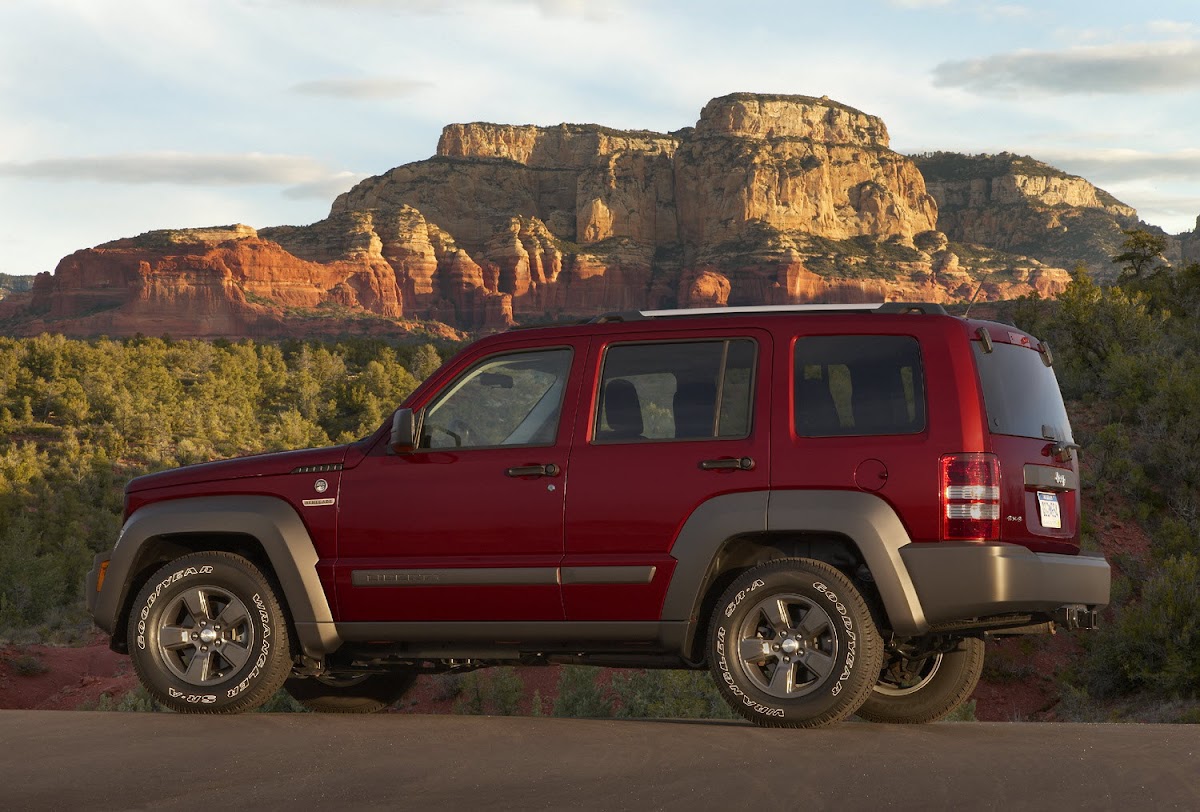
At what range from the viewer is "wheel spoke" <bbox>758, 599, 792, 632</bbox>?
682 cm

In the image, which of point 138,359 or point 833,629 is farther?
point 138,359

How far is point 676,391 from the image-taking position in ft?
23.5

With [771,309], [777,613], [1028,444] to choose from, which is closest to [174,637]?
[777,613]

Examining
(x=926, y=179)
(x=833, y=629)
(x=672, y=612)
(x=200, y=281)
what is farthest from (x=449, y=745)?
(x=926, y=179)

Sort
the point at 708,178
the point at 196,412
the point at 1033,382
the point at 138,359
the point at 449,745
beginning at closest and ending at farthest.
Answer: the point at 449,745, the point at 1033,382, the point at 196,412, the point at 138,359, the point at 708,178

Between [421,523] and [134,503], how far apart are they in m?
1.95

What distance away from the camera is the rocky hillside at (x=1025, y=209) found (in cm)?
16750

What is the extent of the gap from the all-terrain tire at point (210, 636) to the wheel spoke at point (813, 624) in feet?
9.09

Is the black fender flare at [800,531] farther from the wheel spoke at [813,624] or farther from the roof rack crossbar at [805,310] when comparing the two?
the roof rack crossbar at [805,310]

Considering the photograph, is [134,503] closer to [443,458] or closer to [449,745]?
[443,458]

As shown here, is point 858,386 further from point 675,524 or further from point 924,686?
point 924,686

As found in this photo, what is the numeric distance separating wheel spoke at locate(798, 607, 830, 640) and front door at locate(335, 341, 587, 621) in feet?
3.94

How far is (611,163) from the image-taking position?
176m

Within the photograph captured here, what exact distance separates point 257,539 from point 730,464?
8.76 ft
